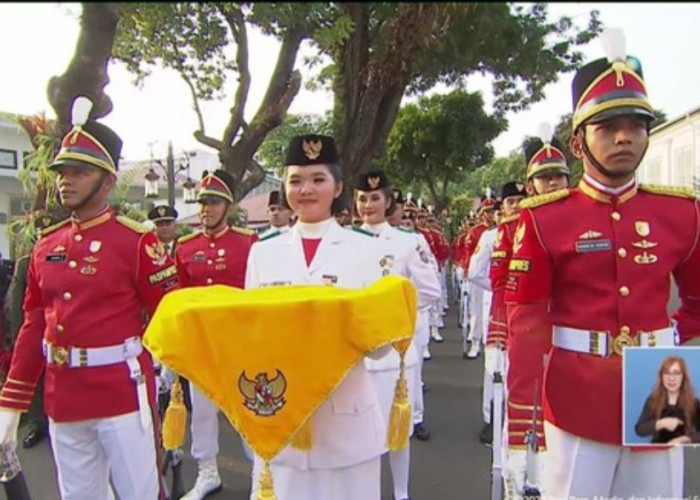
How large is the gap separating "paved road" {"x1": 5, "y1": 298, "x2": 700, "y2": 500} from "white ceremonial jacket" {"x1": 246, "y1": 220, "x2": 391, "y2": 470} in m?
2.28

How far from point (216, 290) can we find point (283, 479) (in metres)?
0.74

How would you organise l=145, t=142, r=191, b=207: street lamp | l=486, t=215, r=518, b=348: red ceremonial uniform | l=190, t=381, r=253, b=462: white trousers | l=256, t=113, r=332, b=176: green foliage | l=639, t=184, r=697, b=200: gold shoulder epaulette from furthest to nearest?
l=145, t=142, r=191, b=207: street lamp, l=256, t=113, r=332, b=176: green foliage, l=190, t=381, r=253, b=462: white trousers, l=486, t=215, r=518, b=348: red ceremonial uniform, l=639, t=184, r=697, b=200: gold shoulder epaulette

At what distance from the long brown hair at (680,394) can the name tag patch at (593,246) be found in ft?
1.43

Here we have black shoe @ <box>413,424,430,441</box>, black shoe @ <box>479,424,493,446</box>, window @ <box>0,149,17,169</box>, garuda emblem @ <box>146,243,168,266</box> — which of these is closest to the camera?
garuda emblem @ <box>146,243,168,266</box>

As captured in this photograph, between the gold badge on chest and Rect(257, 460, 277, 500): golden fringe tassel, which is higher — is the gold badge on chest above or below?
above

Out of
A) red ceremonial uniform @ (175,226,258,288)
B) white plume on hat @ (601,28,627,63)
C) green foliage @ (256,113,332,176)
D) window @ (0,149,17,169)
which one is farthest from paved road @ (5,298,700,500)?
green foliage @ (256,113,332,176)

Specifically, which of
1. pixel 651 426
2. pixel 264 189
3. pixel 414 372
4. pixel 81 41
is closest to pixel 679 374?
pixel 651 426

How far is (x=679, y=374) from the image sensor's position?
1758 millimetres

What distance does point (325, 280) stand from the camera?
251cm

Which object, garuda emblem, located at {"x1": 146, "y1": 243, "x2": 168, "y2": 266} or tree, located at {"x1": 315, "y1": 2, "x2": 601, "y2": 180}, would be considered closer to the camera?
garuda emblem, located at {"x1": 146, "y1": 243, "x2": 168, "y2": 266}

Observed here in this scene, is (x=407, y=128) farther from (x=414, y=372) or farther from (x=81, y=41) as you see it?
(x=81, y=41)

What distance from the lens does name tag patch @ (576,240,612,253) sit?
2078 mm

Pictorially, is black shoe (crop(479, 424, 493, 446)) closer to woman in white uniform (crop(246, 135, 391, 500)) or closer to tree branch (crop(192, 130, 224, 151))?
woman in white uniform (crop(246, 135, 391, 500))

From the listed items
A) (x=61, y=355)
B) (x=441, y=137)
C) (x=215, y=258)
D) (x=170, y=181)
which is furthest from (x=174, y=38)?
(x=441, y=137)
